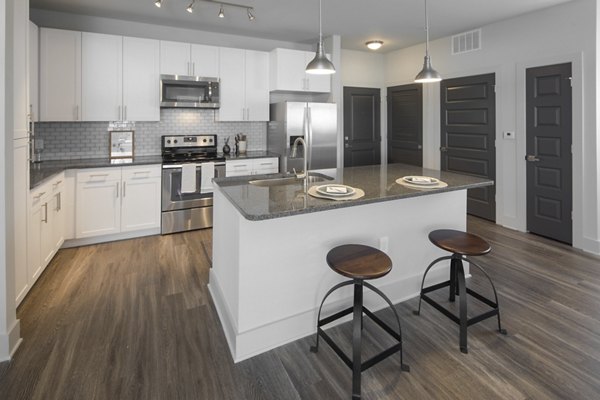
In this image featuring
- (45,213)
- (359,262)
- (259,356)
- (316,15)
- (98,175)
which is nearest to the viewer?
(359,262)

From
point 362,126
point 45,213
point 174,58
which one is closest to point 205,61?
point 174,58

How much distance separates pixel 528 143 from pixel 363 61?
3.18 m

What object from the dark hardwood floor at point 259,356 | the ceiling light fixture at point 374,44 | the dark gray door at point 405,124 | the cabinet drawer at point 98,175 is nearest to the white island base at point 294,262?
the dark hardwood floor at point 259,356

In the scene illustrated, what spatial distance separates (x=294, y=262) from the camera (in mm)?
2287

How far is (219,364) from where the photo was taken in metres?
2.07

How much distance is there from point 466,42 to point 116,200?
5209mm

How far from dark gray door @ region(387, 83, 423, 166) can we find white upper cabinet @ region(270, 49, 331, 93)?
1693mm

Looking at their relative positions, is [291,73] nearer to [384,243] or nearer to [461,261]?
[384,243]

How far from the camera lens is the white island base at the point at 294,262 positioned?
7.07 feet

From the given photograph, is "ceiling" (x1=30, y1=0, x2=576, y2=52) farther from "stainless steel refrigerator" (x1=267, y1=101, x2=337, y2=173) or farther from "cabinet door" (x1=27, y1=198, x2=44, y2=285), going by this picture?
"cabinet door" (x1=27, y1=198, x2=44, y2=285)

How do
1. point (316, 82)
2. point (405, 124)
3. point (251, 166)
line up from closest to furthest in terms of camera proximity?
point (251, 166) < point (316, 82) < point (405, 124)

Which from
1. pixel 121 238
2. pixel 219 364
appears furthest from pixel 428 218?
pixel 121 238

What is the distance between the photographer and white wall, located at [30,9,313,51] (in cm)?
436

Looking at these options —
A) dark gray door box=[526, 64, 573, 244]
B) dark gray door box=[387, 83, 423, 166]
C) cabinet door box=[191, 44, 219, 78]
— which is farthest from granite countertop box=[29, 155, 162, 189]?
dark gray door box=[526, 64, 573, 244]
